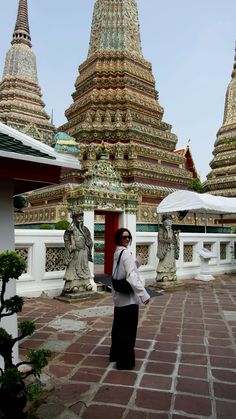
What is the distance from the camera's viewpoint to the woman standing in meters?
4.05

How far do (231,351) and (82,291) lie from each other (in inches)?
172

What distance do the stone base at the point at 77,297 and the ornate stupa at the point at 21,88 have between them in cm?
1676

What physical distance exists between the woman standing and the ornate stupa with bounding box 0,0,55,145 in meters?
20.2

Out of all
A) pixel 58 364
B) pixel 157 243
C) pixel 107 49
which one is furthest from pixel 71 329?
pixel 107 49

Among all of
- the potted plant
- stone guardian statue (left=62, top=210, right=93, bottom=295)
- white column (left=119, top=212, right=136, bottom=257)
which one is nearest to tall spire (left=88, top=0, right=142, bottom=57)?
white column (left=119, top=212, right=136, bottom=257)

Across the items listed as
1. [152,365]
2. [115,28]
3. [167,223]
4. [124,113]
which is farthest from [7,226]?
[115,28]

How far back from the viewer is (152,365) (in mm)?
4141

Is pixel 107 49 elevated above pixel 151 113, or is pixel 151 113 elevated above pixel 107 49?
pixel 107 49

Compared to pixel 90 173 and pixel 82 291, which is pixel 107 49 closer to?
pixel 90 173

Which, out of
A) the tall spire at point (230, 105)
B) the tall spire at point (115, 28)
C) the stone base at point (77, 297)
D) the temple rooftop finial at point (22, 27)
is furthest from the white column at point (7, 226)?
the temple rooftop finial at point (22, 27)

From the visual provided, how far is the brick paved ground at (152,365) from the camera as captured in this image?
3.17m

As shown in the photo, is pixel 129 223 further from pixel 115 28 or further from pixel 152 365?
pixel 115 28

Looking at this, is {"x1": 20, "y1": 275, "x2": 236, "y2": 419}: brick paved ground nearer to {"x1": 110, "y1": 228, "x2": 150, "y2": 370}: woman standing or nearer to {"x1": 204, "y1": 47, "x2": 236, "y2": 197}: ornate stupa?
{"x1": 110, "y1": 228, "x2": 150, "y2": 370}: woman standing

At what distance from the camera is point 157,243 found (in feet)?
35.7
